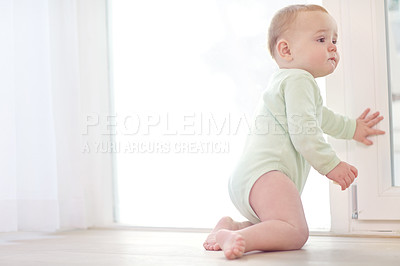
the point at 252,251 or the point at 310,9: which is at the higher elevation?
the point at 310,9

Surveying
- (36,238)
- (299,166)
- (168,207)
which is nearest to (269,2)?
(299,166)

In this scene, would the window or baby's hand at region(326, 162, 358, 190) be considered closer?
baby's hand at region(326, 162, 358, 190)

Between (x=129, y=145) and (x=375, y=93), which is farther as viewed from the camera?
(x=129, y=145)

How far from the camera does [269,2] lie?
1831mm

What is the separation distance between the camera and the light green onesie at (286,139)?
1.43 meters

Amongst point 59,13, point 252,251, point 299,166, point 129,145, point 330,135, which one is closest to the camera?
point 252,251

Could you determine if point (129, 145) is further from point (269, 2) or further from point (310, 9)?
point (310, 9)

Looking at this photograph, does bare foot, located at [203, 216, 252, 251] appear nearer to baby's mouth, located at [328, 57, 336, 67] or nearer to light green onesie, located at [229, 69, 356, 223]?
light green onesie, located at [229, 69, 356, 223]

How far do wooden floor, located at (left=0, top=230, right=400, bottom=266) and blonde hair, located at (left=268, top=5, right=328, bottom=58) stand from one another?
56 centimetres

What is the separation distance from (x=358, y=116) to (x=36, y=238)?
1.02 metres

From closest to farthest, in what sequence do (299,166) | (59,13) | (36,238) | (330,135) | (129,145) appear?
(299,166) < (330,135) < (36,238) < (59,13) < (129,145)

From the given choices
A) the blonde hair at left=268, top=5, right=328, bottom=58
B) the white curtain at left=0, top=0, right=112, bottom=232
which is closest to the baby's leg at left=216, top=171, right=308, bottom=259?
the blonde hair at left=268, top=5, right=328, bottom=58

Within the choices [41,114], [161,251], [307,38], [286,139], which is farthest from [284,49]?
[41,114]

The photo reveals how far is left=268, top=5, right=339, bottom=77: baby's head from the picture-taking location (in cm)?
152
